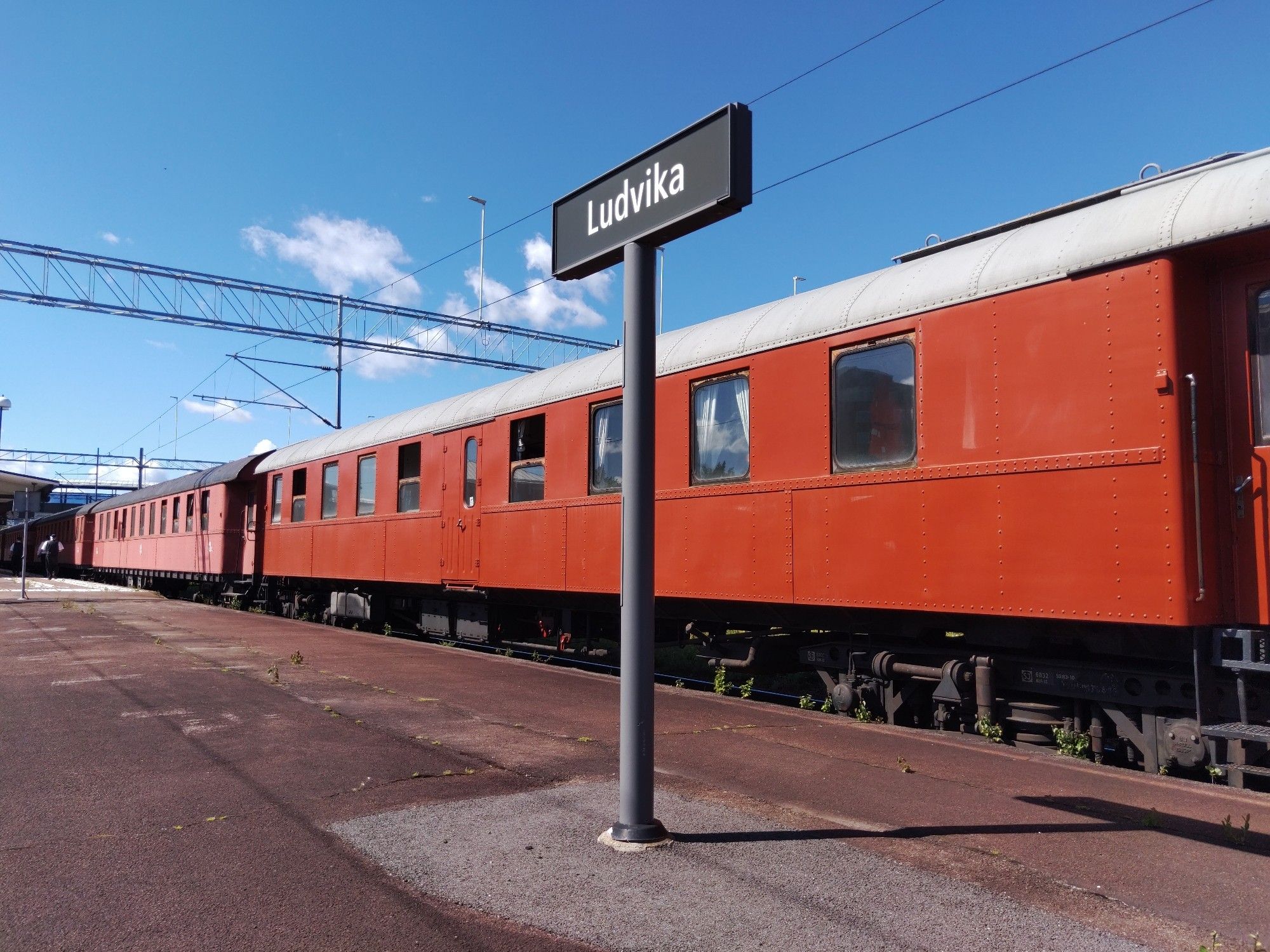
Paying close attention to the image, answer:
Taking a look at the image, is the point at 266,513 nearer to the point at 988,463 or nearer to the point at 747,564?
the point at 747,564

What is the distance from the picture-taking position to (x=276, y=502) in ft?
62.0

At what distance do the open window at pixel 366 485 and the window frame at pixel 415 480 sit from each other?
960 mm

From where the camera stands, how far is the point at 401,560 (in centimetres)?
1355

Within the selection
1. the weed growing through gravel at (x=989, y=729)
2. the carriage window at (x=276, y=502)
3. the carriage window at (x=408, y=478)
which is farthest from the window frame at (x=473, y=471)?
the carriage window at (x=276, y=502)

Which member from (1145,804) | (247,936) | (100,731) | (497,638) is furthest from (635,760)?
(497,638)

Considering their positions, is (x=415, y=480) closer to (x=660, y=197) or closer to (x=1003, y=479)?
(x=1003, y=479)

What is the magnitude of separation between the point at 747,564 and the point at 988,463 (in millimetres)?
2329

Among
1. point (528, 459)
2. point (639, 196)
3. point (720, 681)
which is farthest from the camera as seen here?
point (528, 459)

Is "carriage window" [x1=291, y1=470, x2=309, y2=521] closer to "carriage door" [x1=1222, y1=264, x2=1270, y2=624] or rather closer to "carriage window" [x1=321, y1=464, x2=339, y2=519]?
"carriage window" [x1=321, y1=464, x2=339, y2=519]

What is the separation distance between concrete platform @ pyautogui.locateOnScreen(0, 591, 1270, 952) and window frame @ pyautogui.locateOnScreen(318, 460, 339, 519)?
817cm

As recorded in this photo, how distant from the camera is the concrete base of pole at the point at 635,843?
4.11 m

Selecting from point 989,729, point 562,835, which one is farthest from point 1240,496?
point 562,835

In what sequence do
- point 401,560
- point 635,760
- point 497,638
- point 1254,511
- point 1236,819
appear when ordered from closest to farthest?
point 635,760 → point 1236,819 → point 1254,511 → point 497,638 → point 401,560

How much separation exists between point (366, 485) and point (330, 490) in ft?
5.20
